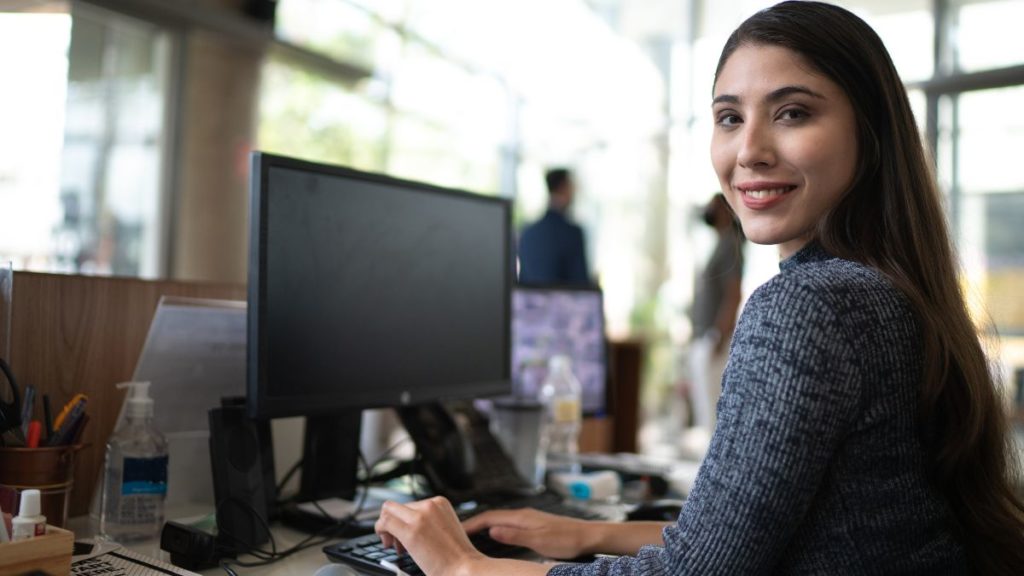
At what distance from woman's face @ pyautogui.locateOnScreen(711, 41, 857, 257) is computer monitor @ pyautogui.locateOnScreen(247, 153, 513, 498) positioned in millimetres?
537

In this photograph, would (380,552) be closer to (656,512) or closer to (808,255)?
(656,512)

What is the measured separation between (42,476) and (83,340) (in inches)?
9.1

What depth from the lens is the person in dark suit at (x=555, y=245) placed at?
424 centimetres

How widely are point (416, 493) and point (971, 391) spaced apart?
0.85 m

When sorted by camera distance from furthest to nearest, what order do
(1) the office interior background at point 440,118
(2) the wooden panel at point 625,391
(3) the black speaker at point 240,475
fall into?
1. (1) the office interior background at point 440,118
2. (2) the wooden panel at point 625,391
3. (3) the black speaker at point 240,475

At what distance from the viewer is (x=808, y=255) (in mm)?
880

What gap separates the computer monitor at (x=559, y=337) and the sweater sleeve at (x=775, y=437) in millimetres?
1008

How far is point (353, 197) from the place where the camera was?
1.17m

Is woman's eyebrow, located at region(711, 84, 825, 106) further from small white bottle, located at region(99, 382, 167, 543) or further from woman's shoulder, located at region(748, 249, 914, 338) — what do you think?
small white bottle, located at region(99, 382, 167, 543)

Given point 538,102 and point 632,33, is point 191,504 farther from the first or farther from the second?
point 632,33

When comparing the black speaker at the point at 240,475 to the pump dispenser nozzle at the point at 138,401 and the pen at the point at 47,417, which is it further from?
the pen at the point at 47,417

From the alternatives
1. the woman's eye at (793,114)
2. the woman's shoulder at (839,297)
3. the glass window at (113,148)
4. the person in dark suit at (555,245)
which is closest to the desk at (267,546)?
the woman's shoulder at (839,297)

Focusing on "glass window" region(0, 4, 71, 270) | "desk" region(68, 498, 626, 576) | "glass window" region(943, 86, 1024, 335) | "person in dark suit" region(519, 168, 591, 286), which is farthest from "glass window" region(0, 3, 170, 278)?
"glass window" region(943, 86, 1024, 335)

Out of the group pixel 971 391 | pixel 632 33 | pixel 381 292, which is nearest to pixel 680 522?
pixel 971 391
